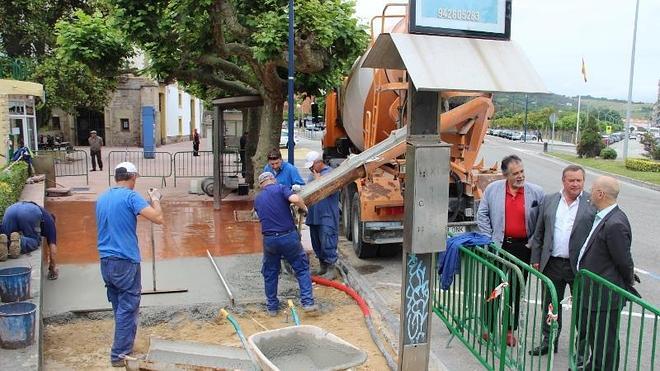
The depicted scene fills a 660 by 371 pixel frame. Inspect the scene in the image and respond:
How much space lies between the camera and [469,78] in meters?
3.47

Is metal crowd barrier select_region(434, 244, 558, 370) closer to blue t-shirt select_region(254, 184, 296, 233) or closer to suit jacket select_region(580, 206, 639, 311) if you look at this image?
suit jacket select_region(580, 206, 639, 311)

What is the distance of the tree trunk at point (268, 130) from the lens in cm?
1144

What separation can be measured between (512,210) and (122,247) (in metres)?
3.46

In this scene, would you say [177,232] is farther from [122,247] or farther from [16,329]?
[16,329]

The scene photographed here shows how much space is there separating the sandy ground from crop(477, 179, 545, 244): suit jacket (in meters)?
1.53

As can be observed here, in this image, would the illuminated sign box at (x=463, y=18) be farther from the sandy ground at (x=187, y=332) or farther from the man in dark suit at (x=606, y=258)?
the sandy ground at (x=187, y=332)

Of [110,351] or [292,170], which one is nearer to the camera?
[110,351]

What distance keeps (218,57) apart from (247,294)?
6717mm

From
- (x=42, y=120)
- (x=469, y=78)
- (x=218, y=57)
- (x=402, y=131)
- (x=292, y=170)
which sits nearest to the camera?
(x=469, y=78)

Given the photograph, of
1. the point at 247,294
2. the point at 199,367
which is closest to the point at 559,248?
the point at 199,367

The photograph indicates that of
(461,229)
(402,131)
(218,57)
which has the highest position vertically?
(218,57)

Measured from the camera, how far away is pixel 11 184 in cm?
937

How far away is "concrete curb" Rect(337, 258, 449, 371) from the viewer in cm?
481

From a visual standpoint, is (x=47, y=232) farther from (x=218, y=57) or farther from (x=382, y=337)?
(x=218, y=57)
